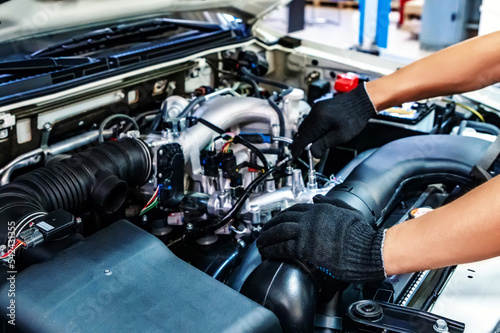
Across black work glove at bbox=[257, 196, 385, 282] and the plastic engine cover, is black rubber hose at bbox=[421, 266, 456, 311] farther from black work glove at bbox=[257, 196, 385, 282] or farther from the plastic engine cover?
the plastic engine cover

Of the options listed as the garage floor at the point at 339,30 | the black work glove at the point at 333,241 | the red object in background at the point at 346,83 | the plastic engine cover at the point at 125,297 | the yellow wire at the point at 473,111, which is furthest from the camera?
the garage floor at the point at 339,30

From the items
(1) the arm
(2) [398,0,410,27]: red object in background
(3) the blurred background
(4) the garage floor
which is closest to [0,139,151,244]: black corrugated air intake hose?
(1) the arm

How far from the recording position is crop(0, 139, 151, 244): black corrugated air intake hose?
116 cm

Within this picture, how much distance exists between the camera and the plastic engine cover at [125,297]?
2.81 feet

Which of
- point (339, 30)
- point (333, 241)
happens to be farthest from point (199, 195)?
point (339, 30)

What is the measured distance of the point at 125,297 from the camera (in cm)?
91

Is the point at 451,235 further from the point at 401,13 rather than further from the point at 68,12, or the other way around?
the point at 401,13

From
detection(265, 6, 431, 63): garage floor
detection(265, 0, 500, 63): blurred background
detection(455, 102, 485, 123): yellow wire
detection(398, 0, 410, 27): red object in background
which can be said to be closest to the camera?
detection(455, 102, 485, 123): yellow wire

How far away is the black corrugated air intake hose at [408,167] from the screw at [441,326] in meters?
0.43

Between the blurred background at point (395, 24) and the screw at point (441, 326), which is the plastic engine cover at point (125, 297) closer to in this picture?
the screw at point (441, 326)

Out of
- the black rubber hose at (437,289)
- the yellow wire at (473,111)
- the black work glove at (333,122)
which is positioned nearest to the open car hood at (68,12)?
the black work glove at (333,122)

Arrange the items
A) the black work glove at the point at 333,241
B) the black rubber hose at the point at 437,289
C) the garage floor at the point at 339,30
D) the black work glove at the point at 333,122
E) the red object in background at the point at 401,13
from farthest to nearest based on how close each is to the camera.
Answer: the red object in background at the point at 401,13
the garage floor at the point at 339,30
the black work glove at the point at 333,122
the black rubber hose at the point at 437,289
the black work glove at the point at 333,241

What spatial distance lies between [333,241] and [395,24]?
744 cm

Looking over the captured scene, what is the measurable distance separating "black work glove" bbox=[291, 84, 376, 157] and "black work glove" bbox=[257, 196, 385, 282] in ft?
1.42
